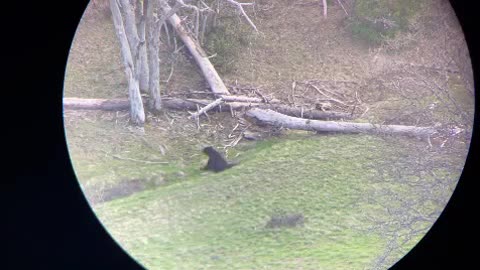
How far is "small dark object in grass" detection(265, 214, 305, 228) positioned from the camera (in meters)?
1.93

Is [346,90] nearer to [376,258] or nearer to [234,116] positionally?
[234,116]

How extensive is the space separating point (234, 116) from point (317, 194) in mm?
337

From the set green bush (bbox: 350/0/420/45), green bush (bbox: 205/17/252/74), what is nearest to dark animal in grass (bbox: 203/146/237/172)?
green bush (bbox: 205/17/252/74)

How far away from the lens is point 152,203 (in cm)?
194

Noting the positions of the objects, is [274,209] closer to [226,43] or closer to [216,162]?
[216,162]

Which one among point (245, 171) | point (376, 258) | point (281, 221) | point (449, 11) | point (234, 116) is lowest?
point (376, 258)

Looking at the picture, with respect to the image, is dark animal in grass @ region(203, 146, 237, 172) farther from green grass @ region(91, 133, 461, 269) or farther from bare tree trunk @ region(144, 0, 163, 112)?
bare tree trunk @ region(144, 0, 163, 112)

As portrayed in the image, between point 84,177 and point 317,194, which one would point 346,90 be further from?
point 84,177

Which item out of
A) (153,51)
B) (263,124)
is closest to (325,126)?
(263,124)

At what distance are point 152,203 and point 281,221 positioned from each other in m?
0.38

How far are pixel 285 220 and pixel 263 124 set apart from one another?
0.29 metres

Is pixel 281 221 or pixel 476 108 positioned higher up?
pixel 476 108

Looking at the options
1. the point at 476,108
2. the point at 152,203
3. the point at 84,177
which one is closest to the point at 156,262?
the point at 152,203

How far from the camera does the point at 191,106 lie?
1.96 m
